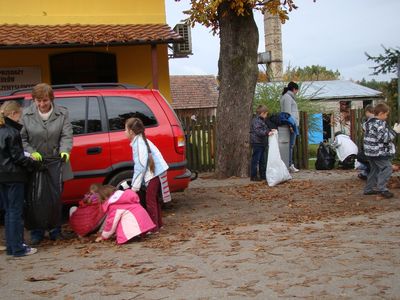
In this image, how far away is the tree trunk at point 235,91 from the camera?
37.7 ft

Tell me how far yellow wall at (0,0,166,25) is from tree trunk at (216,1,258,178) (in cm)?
293

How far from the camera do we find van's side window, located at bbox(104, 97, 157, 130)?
7.55 m

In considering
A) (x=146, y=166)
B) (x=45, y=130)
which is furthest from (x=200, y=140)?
(x=45, y=130)

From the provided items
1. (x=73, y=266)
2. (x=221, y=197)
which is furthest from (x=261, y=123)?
(x=73, y=266)

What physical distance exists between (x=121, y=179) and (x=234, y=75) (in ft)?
16.6

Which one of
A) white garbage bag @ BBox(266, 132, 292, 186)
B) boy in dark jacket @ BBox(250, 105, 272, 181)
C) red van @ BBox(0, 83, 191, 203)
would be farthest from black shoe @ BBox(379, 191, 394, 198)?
red van @ BBox(0, 83, 191, 203)

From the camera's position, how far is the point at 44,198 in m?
5.89

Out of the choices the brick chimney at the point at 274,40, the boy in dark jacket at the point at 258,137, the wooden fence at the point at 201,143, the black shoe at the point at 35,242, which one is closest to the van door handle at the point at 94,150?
the black shoe at the point at 35,242

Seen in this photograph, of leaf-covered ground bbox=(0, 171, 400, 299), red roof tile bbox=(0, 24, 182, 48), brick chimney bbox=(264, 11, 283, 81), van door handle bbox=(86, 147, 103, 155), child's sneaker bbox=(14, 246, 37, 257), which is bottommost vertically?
leaf-covered ground bbox=(0, 171, 400, 299)

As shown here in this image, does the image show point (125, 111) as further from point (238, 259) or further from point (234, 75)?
point (234, 75)

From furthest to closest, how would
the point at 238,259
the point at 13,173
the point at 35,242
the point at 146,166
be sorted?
the point at 146,166
the point at 35,242
the point at 13,173
the point at 238,259

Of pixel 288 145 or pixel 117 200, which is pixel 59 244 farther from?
pixel 288 145

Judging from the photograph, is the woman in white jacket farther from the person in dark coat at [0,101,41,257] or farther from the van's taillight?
the person in dark coat at [0,101,41,257]

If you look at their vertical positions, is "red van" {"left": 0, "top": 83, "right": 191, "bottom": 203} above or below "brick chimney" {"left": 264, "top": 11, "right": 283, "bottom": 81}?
below
